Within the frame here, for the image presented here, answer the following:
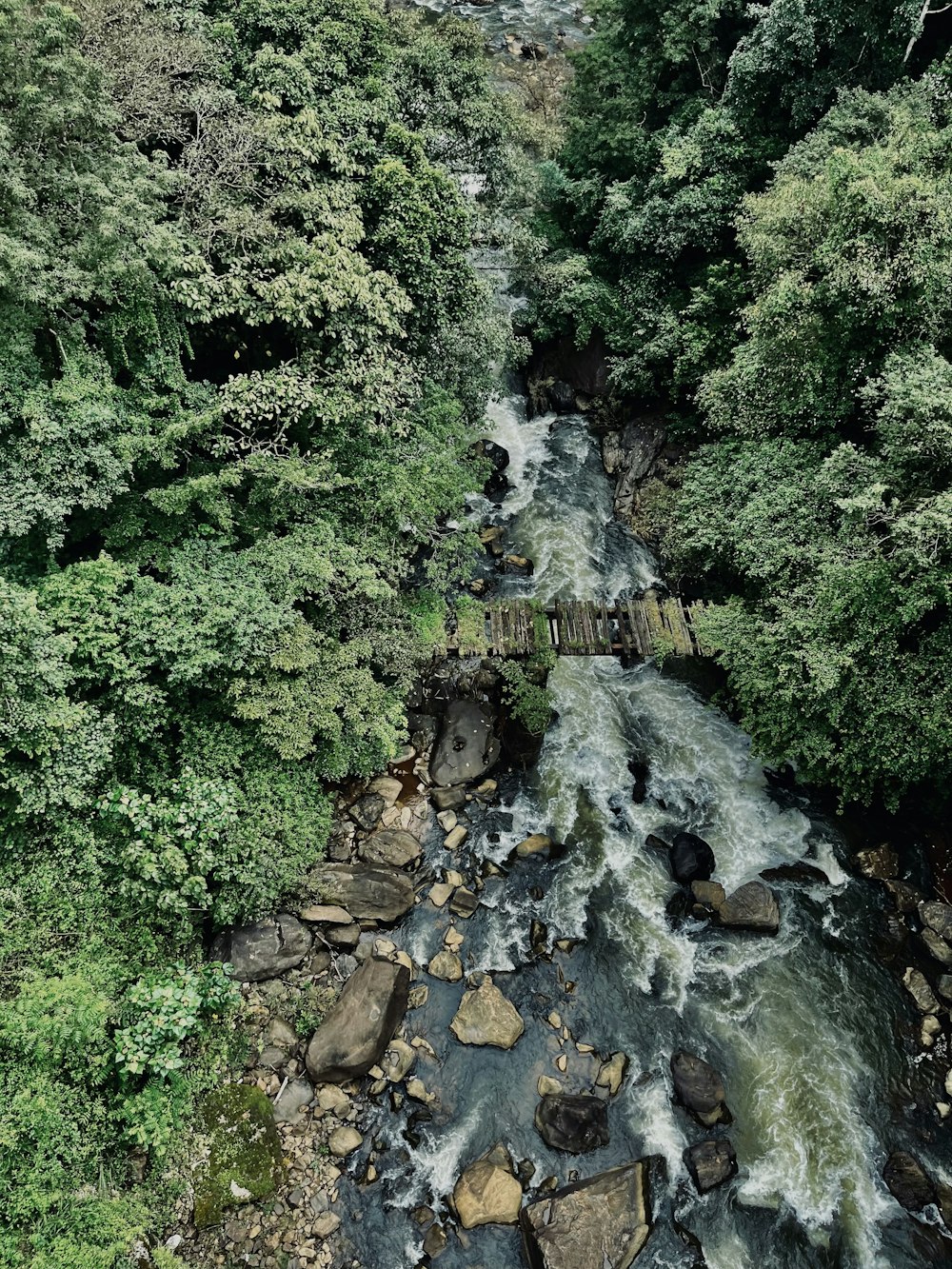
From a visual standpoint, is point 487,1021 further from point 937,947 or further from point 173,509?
point 173,509

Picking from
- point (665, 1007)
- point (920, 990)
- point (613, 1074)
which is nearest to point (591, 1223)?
point (613, 1074)

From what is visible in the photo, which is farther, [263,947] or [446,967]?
[446,967]

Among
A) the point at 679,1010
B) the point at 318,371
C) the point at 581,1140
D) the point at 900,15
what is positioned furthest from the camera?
the point at 900,15

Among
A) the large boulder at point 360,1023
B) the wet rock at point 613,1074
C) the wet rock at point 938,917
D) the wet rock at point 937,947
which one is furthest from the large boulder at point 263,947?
the wet rock at point 938,917

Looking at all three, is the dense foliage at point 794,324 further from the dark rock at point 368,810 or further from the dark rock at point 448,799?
the dark rock at point 368,810

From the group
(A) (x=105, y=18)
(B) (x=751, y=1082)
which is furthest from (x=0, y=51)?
(B) (x=751, y=1082)

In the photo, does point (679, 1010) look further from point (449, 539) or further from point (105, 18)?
point (105, 18)

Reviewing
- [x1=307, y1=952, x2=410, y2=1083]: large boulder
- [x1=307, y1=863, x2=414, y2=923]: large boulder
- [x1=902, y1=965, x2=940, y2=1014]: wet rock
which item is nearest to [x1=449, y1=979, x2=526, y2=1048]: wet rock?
[x1=307, y1=952, x2=410, y2=1083]: large boulder

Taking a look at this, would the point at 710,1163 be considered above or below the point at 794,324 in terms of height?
below
